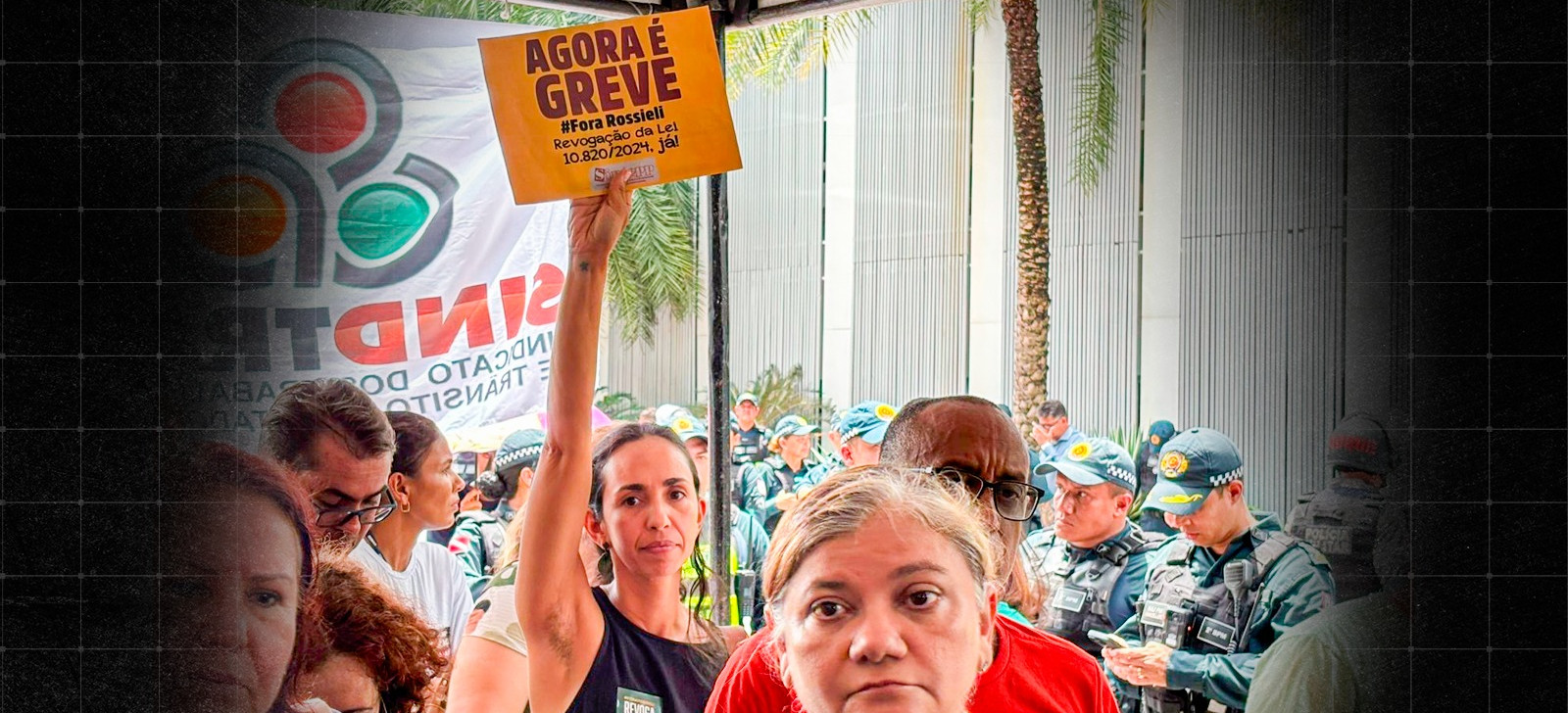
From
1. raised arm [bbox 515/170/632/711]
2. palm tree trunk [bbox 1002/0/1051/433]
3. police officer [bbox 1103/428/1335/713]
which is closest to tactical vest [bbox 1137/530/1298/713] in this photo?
police officer [bbox 1103/428/1335/713]

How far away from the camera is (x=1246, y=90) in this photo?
520cm

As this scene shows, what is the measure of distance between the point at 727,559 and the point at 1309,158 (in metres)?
2.18

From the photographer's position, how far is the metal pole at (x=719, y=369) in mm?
2229

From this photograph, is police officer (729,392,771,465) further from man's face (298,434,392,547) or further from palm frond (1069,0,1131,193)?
man's face (298,434,392,547)

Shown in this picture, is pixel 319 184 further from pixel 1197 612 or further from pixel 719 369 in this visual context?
pixel 1197 612

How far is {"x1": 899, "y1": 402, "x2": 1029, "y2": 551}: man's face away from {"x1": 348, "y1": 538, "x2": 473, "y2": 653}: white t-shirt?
1.25m

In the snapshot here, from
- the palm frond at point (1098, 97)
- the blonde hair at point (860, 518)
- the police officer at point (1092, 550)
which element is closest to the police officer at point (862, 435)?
the police officer at point (1092, 550)

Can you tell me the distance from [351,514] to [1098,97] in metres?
5.76

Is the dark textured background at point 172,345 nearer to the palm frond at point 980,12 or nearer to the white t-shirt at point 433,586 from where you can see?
the white t-shirt at point 433,586

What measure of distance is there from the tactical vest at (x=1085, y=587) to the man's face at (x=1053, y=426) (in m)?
2.87

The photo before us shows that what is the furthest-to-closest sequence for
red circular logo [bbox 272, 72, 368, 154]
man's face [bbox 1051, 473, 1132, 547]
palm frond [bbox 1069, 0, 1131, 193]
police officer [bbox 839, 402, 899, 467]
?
palm frond [bbox 1069, 0, 1131, 193] → police officer [bbox 839, 402, 899, 467] → man's face [bbox 1051, 473, 1132, 547] → red circular logo [bbox 272, 72, 368, 154]

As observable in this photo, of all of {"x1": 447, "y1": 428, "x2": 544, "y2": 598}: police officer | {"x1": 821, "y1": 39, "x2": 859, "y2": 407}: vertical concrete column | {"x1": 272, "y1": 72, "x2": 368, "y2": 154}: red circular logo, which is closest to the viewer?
{"x1": 272, "y1": 72, "x2": 368, "y2": 154}: red circular logo

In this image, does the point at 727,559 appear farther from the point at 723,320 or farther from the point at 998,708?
the point at 998,708

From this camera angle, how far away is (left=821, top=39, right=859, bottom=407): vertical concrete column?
850 cm
